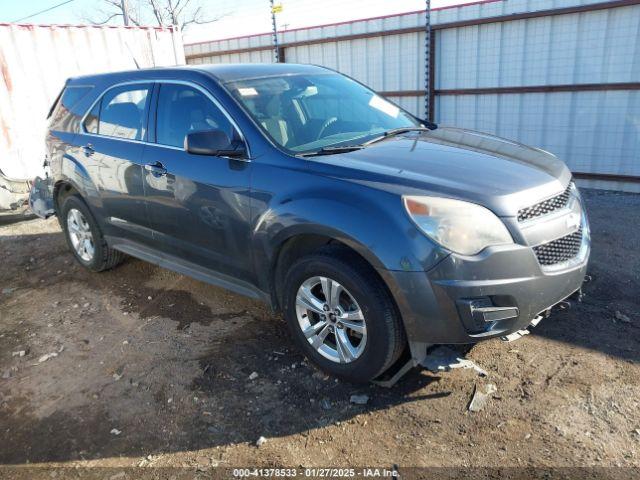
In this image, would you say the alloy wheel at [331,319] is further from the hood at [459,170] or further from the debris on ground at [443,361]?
the hood at [459,170]

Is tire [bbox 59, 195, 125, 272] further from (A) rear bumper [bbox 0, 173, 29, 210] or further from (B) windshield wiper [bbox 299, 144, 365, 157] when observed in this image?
(A) rear bumper [bbox 0, 173, 29, 210]

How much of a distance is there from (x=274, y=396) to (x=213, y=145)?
159cm

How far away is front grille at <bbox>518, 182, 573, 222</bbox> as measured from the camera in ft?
8.94

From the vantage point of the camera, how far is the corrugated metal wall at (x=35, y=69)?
28.6ft

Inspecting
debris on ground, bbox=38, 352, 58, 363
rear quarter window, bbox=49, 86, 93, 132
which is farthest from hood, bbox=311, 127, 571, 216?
rear quarter window, bbox=49, 86, 93, 132

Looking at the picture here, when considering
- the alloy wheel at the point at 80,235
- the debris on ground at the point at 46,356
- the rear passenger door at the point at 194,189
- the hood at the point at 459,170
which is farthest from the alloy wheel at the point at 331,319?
the alloy wheel at the point at 80,235

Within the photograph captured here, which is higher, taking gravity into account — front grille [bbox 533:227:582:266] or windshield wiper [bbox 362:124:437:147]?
windshield wiper [bbox 362:124:437:147]

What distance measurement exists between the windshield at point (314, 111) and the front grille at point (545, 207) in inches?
48.8

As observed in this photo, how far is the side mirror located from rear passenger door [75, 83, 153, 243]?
98 centimetres

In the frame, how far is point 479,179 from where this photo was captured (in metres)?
2.83

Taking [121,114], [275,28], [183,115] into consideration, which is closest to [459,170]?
[183,115]

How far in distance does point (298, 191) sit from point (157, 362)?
162cm

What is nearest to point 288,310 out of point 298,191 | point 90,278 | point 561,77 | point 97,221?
point 298,191

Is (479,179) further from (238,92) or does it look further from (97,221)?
(97,221)
